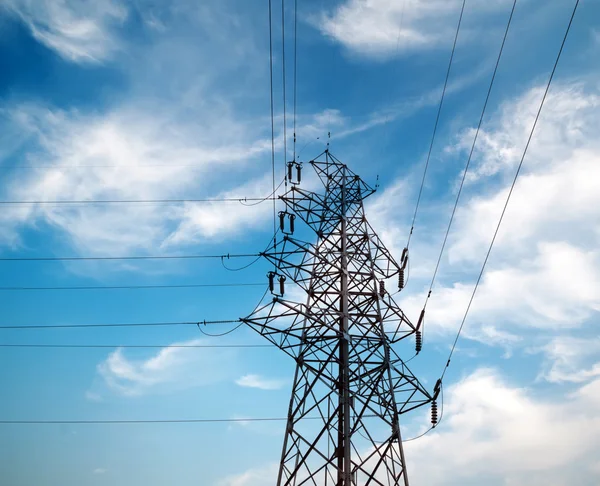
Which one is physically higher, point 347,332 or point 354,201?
point 354,201

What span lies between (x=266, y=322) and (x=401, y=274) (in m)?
6.49

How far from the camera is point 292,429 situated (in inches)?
645

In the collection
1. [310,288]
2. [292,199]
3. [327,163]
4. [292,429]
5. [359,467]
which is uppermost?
[327,163]

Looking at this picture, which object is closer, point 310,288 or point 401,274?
point 310,288

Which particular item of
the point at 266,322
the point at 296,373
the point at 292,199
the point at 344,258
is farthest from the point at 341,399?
the point at 292,199

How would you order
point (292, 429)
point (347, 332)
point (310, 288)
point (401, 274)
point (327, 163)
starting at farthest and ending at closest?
point (327, 163), point (401, 274), point (310, 288), point (347, 332), point (292, 429)

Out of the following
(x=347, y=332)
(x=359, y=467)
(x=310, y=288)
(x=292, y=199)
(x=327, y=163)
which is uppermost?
(x=327, y=163)

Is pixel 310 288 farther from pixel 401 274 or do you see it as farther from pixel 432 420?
pixel 432 420

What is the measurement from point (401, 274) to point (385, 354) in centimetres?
469

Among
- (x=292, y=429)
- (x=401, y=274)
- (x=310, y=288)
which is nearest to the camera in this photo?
(x=292, y=429)

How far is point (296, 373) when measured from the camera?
17.2 metres

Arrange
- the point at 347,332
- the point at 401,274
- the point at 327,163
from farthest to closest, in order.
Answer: the point at 327,163 < the point at 401,274 < the point at 347,332

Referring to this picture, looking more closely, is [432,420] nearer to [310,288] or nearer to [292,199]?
A: [310,288]

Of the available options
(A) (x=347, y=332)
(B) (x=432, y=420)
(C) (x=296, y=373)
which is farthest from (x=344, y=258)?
(B) (x=432, y=420)
